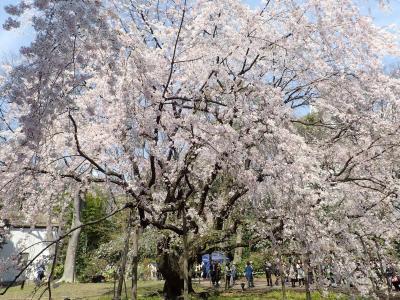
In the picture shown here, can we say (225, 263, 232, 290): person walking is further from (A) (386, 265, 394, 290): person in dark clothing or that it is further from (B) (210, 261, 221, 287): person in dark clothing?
(A) (386, 265, 394, 290): person in dark clothing

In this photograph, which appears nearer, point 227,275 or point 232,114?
point 232,114

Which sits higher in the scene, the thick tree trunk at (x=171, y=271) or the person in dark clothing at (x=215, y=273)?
the person in dark clothing at (x=215, y=273)

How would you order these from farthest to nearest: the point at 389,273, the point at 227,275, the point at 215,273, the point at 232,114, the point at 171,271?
the point at 215,273 → the point at 227,275 → the point at 389,273 → the point at 171,271 → the point at 232,114

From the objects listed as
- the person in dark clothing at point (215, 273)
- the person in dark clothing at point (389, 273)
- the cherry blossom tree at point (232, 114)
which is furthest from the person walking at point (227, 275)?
the cherry blossom tree at point (232, 114)

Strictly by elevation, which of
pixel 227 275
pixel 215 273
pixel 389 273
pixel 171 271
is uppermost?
pixel 215 273

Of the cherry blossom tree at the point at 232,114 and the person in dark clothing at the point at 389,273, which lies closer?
the cherry blossom tree at the point at 232,114

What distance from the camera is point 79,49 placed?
462 cm

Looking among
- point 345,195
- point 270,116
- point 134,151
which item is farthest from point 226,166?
point 345,195

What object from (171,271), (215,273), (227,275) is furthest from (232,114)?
(215,273)

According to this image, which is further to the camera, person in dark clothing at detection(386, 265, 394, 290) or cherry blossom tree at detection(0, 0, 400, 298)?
person in dark clothing at detection(386, 265, 394, 290)

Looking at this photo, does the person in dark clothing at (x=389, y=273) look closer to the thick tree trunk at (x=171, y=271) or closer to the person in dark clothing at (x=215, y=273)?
the thick tree trunk at (x=171, y=271)

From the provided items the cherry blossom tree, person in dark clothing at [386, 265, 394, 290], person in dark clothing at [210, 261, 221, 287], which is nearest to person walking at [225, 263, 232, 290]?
person in dark clothing at [210, 261, 221, 287]

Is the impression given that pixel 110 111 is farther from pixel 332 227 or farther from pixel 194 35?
pixel 332 227

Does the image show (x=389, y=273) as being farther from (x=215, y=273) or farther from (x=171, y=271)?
(x=171, y=271)
